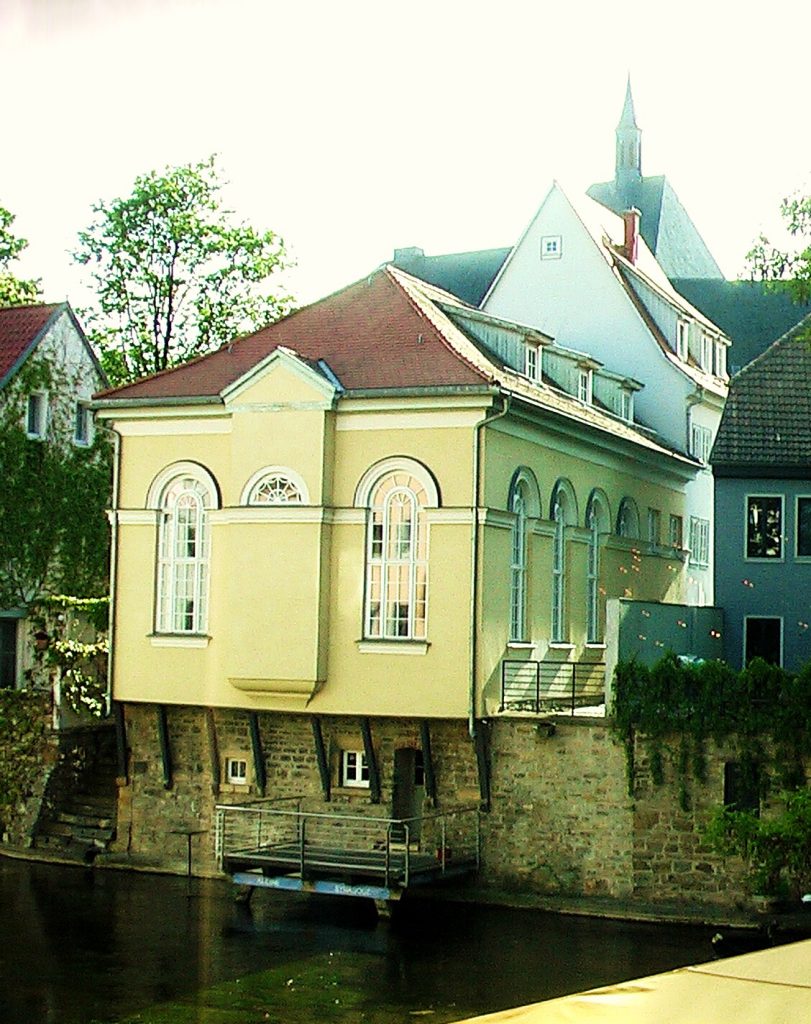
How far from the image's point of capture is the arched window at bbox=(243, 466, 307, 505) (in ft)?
83.5

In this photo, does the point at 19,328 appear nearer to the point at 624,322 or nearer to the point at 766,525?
the point at 624,322

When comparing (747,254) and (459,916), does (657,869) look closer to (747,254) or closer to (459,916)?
(459,916)

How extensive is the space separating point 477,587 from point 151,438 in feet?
21.7

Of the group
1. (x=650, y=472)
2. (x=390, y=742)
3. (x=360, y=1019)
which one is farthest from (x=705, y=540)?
(x=360, y=1019)

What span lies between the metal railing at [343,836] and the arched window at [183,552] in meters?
3.32

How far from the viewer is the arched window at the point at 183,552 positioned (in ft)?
87.7

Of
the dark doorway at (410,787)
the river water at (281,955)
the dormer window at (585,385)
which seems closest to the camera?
the river water at (281,955)

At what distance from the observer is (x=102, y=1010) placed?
1755cm

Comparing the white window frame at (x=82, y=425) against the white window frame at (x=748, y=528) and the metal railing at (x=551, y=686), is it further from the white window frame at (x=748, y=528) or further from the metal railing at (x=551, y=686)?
the white window frame at (x=748, y=528)

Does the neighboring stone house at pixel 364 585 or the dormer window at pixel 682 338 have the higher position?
the dormer window at pixel 682 338

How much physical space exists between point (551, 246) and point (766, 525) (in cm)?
1046

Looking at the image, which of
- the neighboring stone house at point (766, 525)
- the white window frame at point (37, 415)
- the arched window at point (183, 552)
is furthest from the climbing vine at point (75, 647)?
the neighboring stone house at point (766, 525)

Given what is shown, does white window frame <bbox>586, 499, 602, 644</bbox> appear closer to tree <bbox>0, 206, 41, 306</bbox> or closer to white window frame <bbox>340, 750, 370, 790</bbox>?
white window frame <bbox>340, 750, 370, 790</bbox>

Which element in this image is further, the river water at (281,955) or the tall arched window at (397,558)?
the tall arched window at (397,558)
